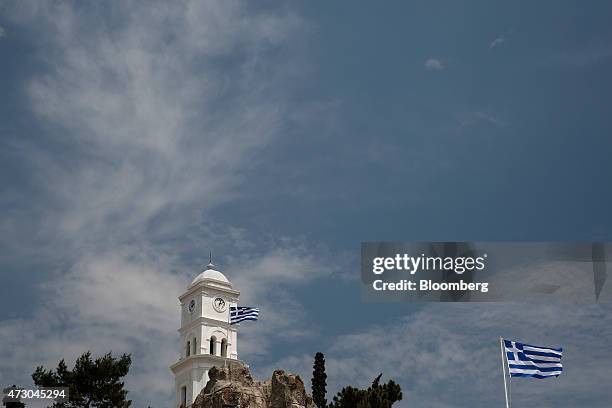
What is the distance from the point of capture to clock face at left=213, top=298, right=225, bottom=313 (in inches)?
4493

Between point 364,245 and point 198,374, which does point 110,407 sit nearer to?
point 198,374

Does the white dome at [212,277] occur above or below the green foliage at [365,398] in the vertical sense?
above

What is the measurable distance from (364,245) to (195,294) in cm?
7067

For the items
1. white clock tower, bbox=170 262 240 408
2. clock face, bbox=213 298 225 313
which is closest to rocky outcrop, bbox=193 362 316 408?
white clock tower, bbox=170 262 240 408

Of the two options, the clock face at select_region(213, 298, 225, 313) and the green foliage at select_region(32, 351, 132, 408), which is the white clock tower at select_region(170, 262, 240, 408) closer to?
the clock face at select_region(213, 298, 225, 313)

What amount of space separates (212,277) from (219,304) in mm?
3490

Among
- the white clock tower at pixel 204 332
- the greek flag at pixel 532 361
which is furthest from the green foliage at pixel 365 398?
the white clock tower at pixel 204 332

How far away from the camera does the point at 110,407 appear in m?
82.9

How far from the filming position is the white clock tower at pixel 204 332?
111m

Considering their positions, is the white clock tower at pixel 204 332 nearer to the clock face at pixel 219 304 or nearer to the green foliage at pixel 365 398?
the clock face at pixel 219 304

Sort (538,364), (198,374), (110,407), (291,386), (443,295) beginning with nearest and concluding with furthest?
(443,295) → (538,364) → (291,386) → (110,407) → (198,374)

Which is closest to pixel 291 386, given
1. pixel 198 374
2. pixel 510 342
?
pixel 510 342

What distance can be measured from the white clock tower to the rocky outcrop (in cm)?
3641

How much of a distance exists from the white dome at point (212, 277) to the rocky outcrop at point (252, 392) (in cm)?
3918
